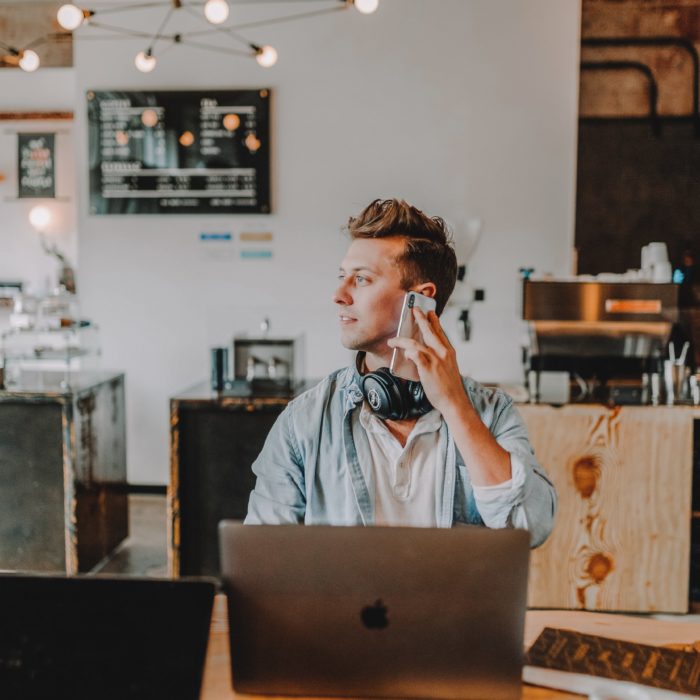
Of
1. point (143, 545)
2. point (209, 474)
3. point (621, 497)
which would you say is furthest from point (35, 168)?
point (621, 497)

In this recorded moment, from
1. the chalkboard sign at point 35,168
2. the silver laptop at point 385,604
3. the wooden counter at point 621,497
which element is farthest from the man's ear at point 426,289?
the chalkboard sign at point 35,168

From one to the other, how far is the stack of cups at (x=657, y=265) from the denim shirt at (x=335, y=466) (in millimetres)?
1924

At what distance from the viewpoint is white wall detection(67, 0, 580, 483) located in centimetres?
414

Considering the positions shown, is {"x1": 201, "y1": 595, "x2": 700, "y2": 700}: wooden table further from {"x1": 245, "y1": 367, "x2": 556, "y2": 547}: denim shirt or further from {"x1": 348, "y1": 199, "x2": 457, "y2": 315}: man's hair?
{"x1": 348, "y1": 199, "x2": 457, "y2": 315}: man's hair

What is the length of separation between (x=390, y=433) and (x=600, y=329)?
1803 mm

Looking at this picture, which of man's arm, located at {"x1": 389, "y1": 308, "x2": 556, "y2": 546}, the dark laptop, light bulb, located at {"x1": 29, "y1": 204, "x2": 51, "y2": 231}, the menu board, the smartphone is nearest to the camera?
the dark laptop

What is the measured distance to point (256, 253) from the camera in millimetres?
4387

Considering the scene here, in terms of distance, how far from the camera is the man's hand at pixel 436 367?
1.33 m

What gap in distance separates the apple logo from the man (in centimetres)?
53

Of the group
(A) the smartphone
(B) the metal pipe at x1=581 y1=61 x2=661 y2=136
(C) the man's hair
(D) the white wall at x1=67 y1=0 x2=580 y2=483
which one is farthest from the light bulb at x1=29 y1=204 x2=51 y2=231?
(A) the smartphone

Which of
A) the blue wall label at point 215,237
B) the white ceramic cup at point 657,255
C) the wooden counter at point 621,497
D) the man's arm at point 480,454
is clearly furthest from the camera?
the blue wall label at point 215,237

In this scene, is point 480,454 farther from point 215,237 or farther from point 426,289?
point 215,237

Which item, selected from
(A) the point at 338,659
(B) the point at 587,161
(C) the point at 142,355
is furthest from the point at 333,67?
(A) the point at 338,659

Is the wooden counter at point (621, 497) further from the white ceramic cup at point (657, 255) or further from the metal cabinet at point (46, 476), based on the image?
the metal cabinet at point (46, 476)
